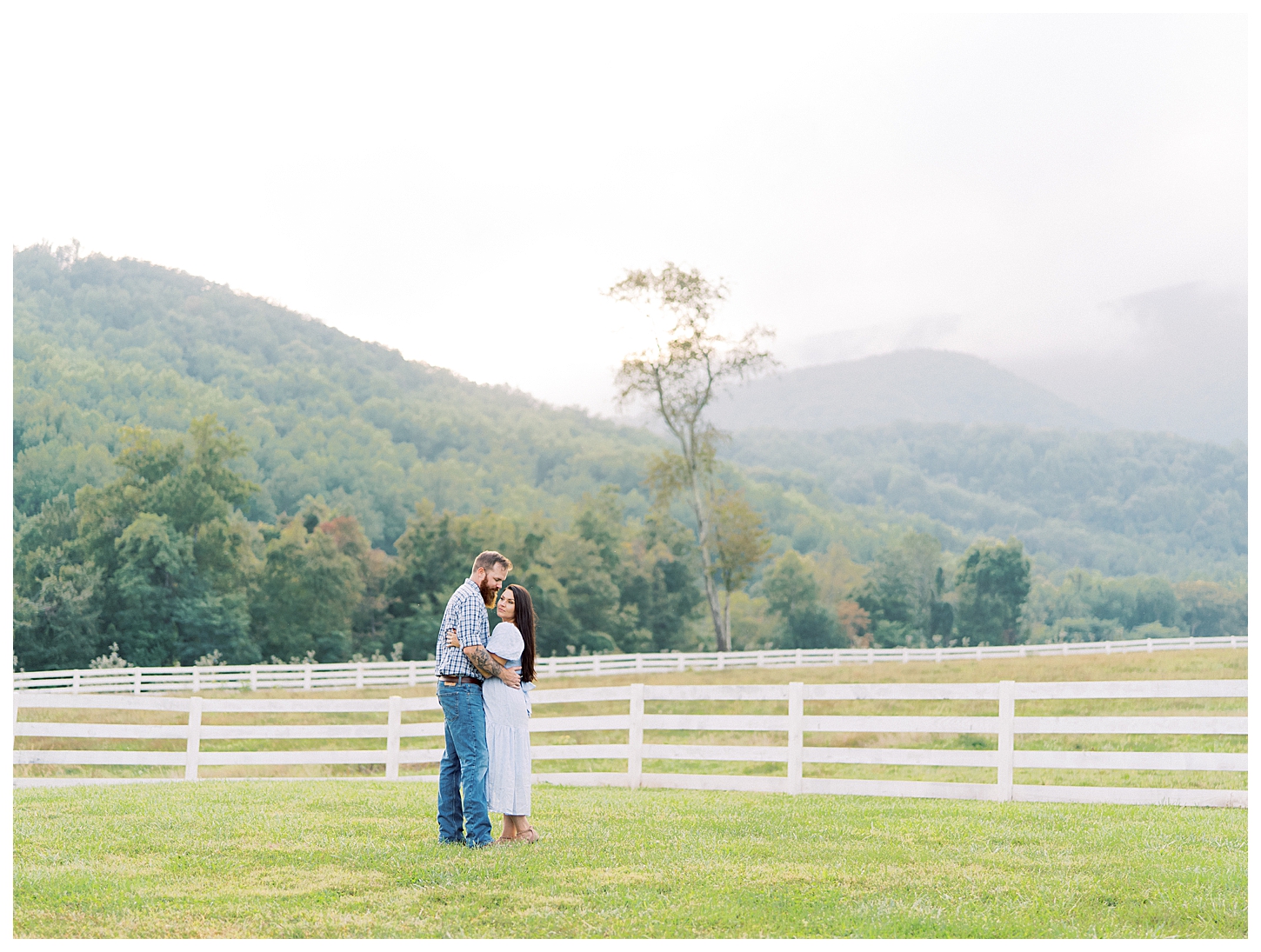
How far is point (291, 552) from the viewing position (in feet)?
157

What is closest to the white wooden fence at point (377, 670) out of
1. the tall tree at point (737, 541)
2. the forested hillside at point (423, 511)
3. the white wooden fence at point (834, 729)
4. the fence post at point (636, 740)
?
the tall tree at point (737, 541)

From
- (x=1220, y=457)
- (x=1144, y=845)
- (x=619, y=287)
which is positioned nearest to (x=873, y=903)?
(x=1144, y=845)

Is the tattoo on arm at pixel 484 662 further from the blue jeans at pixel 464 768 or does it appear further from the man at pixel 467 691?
the blue jeans at pixel 464 768

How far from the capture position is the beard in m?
7.16

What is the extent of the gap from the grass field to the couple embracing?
10.5m

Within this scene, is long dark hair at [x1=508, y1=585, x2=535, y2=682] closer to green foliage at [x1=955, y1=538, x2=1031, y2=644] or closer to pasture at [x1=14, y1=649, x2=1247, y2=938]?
pasture at [x1=14, y1=649, x2=1247, y2=938]

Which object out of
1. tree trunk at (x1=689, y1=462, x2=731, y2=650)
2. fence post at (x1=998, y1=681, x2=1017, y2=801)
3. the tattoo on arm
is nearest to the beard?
the tattoo on arm

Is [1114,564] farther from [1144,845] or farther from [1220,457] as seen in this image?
[1144,845]

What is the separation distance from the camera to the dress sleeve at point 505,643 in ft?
23.6

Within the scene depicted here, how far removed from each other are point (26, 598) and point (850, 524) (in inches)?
2997

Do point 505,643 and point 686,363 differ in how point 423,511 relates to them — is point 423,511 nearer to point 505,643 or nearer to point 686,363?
point 686,363

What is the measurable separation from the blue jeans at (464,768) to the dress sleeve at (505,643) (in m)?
0.32

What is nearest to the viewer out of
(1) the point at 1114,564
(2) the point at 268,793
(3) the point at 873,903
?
(3) the point at 873,903

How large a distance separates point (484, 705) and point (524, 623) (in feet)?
1.99
